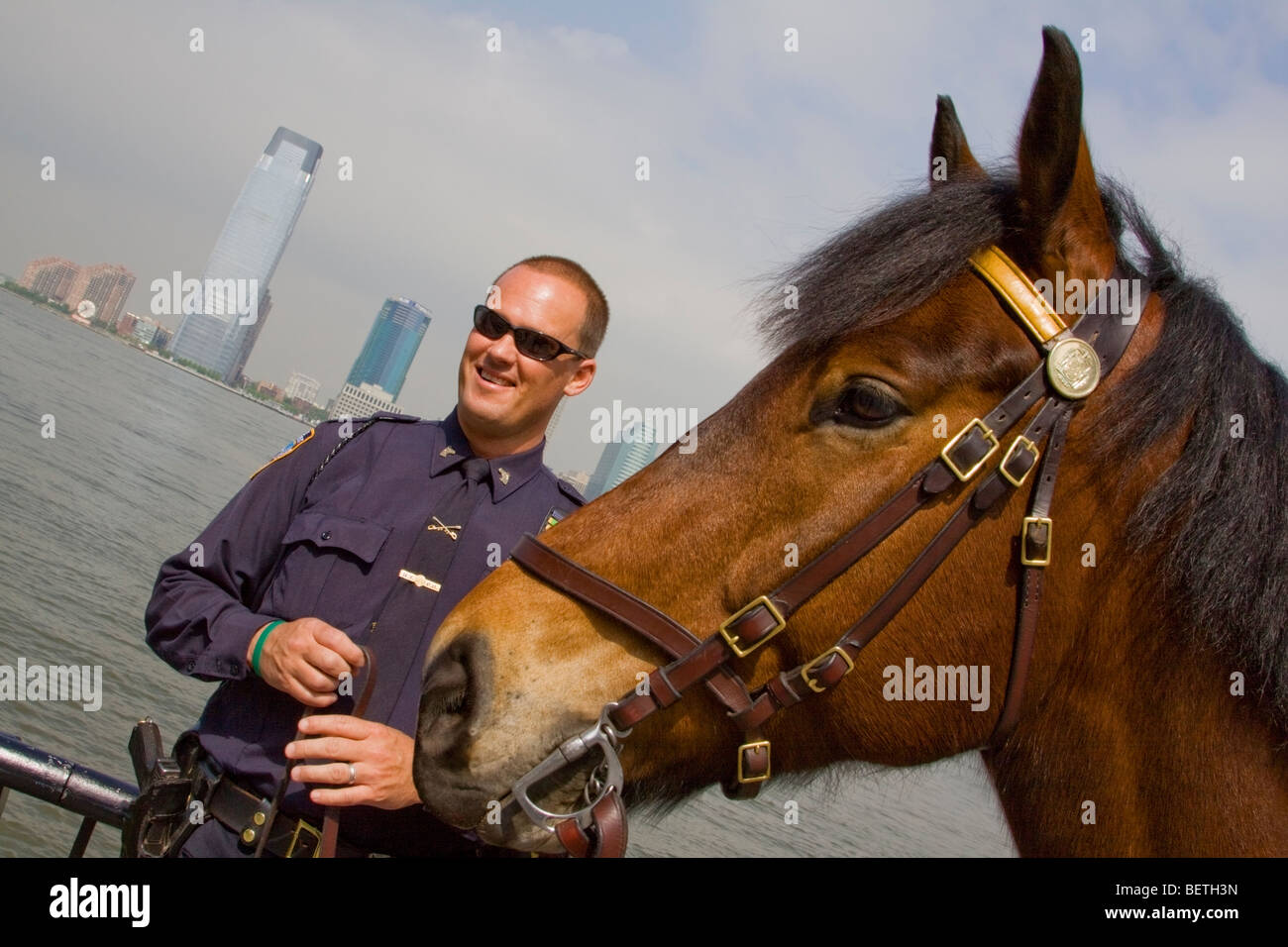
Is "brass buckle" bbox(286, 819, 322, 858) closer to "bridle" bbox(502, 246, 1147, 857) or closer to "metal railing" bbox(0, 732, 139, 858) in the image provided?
"metal railing" bbox(0, 732, 139, 858)

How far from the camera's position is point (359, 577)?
3400 mm

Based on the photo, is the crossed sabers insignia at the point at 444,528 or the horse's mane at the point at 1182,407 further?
the crossed sabers insignia at the point at 444,528

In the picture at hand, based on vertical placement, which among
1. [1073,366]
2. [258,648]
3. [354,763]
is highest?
[1073,366]

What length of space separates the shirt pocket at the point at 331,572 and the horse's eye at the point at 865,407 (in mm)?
1916

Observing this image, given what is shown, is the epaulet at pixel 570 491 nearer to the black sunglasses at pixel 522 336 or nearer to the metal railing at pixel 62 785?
the black sunglasses at pixel 522 336

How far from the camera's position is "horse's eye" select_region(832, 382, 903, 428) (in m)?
2.50

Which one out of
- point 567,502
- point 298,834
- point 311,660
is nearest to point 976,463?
point 567,502

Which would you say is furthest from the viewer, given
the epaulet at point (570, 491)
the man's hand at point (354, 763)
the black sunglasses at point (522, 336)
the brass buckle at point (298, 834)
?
the epaulet at point (570, 491)

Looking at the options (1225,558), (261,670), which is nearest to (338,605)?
(261,670)

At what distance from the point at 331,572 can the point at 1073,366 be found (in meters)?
2.74

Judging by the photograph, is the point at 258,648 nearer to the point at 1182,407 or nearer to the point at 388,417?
the point at 388,417

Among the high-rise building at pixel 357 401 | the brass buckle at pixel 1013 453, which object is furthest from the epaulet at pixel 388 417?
the high-rise building at pixel 357 401

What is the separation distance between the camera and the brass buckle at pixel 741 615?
246cm
